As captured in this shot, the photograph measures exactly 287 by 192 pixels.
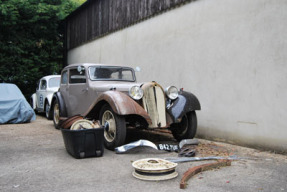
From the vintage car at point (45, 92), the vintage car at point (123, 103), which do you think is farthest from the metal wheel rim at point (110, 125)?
the vintage car at point (45, 92)

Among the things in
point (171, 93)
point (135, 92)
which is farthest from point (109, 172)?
point (171, 93)

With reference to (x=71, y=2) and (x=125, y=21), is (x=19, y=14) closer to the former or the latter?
(x=71, y=2)

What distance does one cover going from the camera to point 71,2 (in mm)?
16812

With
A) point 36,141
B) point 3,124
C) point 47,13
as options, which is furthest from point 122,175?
point 47,13

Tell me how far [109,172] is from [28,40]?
12558 millimetres

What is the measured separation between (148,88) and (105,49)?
7.08m

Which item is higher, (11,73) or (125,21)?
(125,21)

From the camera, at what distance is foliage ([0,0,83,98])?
534 inches

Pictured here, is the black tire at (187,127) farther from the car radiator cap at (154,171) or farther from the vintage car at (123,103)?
the car radiator cap at (154,171)

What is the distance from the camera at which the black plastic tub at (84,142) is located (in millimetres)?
4344

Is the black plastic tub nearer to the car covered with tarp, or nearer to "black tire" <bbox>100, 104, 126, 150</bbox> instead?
"black tire" <bbox>100, 104, 126, 150</bbox>

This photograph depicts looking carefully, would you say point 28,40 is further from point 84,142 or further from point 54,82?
point 84,142

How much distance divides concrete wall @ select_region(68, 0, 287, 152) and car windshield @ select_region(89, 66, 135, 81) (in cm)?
149

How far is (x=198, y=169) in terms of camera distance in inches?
146
